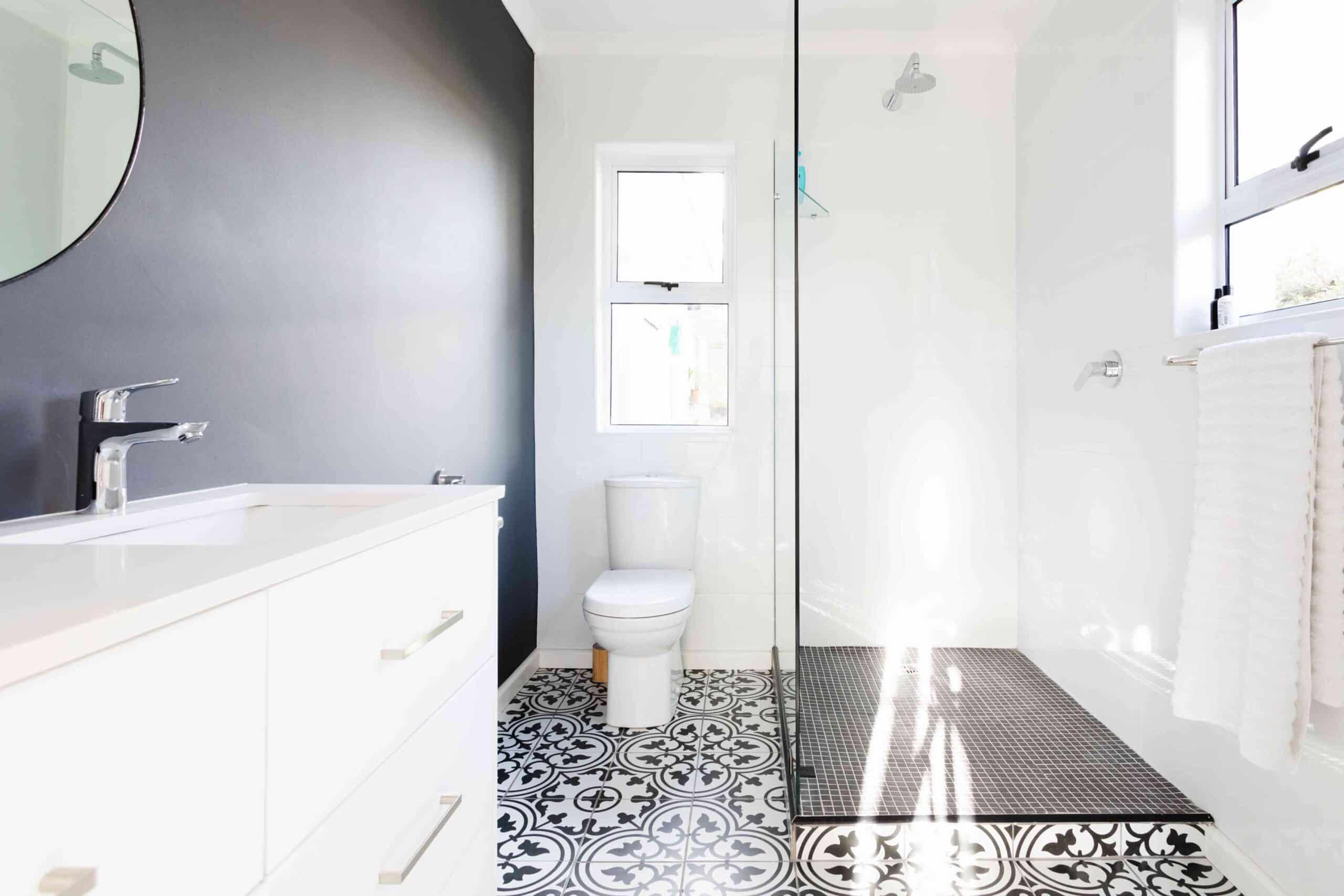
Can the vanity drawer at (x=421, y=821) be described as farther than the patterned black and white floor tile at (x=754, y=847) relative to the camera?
No

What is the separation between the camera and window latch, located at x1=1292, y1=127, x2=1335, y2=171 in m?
1.29

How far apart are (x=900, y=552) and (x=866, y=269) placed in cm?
103

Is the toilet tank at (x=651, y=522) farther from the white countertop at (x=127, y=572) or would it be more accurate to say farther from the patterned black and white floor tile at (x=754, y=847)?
the white countertop at (x=127, y=572)

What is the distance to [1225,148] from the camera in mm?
1593

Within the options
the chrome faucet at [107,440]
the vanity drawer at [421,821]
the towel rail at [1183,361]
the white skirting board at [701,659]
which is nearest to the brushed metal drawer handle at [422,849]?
the vanity drawer at [421,821]

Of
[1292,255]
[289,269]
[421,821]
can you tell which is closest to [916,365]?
[1292,255]

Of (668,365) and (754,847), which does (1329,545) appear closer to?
(754,847)

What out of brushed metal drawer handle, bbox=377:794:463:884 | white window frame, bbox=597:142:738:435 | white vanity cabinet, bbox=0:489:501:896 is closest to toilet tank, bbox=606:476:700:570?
white window frame, bbox=597:142:738:435

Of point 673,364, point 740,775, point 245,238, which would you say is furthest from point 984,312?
point 245,238

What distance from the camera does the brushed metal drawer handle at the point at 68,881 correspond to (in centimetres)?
36

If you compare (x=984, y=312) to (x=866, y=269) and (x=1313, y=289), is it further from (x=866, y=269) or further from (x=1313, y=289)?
(x=1313, y=289)

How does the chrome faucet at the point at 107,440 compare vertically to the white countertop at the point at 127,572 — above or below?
above

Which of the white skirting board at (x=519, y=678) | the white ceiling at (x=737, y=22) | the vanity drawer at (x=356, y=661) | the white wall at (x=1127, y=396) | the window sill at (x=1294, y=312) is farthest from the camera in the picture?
the white skirting board at (x=519, y=678)

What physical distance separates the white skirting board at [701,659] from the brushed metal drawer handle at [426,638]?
1852mm
